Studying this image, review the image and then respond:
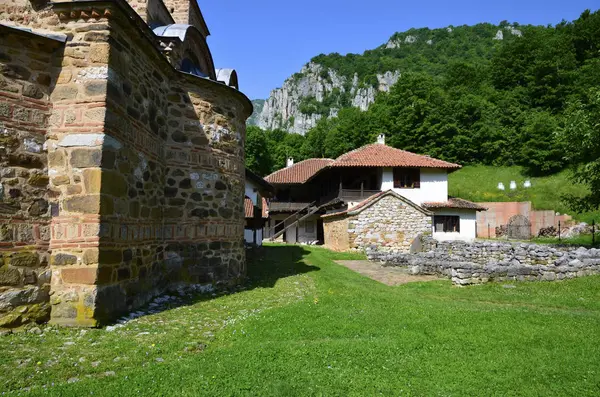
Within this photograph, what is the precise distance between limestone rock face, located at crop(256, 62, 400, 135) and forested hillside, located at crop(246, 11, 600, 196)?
31773 millimetres

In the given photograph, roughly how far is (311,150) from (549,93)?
3383cm

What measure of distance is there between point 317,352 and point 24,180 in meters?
4.41

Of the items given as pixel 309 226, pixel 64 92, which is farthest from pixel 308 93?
pixel 64 92

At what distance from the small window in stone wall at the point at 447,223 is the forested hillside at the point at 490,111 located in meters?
17.4

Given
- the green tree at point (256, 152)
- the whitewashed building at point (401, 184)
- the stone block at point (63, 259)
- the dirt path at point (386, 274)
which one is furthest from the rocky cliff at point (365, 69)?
the stone block at point (63, 259)

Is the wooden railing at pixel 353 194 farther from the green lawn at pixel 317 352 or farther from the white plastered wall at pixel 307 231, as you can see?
the green lawn at pixel 317 352

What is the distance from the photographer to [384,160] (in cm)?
2547

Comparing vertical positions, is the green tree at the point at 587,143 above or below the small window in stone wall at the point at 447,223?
above

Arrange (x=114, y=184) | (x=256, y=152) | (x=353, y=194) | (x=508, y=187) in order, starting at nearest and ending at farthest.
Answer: (x=114, y=184) < (x=353, y=194) < (x=508, y=187) < (x=256, y=152)

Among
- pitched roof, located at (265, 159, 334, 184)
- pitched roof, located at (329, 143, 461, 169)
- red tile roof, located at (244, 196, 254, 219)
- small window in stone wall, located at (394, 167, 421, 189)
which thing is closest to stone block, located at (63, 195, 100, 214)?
red tile roof, located at (244, 196, 254, 219)

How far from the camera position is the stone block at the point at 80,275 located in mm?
4766

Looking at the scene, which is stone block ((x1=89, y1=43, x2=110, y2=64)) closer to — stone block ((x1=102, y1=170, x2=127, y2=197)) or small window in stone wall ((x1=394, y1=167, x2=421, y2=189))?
stone block ((x1=102, y1=170, x2=127, y2=197))

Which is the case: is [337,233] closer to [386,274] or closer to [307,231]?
[307,231]

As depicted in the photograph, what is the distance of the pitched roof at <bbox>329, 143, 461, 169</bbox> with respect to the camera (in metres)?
25.0
